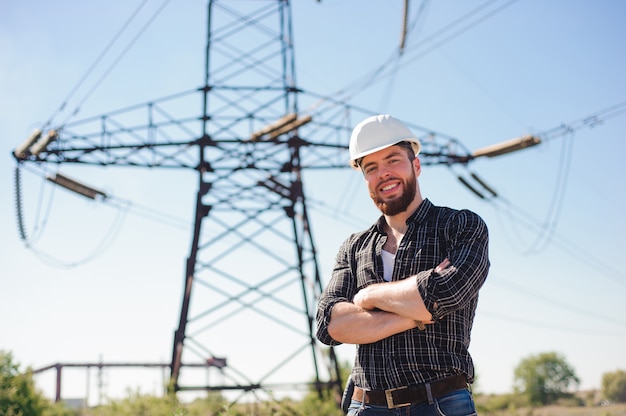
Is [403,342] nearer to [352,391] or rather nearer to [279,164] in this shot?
[352,391]

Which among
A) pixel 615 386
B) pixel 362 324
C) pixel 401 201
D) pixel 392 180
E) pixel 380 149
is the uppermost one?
pixel 615 386

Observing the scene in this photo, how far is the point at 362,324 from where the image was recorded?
129 inches

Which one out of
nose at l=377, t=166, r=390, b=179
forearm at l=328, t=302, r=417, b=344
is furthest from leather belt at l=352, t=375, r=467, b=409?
nose at l=377, t=166, r=390, b=179

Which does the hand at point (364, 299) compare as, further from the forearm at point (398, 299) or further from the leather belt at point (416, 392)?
the leather belt at point (416, 392)

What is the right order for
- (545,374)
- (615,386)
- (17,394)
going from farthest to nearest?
1. (545,374)
2. (615,386)
3. (17,394)

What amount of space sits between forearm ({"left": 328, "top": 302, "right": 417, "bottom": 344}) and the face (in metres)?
0.51

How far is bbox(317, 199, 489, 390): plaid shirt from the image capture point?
308 cm

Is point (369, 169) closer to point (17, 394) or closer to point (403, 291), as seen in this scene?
point (403, 291)

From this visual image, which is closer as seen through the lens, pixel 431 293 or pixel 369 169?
pixel 431 293

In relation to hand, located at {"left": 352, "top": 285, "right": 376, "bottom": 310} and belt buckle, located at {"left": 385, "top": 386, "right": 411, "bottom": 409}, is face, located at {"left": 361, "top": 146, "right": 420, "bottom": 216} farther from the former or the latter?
belt buckle, located at {"left": 385, "top": 386, "right": 411, "bottom": 409}

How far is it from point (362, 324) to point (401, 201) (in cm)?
62

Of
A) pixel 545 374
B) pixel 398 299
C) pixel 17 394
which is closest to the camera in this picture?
pixel 398 299

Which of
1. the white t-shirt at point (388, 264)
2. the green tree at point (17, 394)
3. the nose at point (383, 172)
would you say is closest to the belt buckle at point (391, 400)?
the white t-shirt at point (388, 264)

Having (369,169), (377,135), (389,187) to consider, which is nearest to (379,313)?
(389,187)
